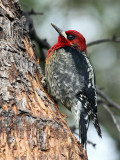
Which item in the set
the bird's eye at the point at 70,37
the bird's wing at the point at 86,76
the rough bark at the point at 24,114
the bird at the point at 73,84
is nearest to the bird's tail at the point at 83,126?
the bird at the point at 73,84

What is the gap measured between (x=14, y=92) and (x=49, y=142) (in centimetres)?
55

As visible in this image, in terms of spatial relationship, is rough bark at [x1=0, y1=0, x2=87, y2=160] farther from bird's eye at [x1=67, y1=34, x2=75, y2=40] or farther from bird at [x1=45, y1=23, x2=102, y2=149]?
bird's eye at [x1=67, y1=34, x2=75, y2=40]

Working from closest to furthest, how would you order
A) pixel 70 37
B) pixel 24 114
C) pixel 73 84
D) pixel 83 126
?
1. pixel 24 114
2. pixel 83 126
3. pixel 73 84
4. pixel 70 37

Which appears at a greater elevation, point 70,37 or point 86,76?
point 70,37

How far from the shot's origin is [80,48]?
4.11 metres

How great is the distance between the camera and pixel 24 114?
231 cm

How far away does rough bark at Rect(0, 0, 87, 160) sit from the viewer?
213 cm

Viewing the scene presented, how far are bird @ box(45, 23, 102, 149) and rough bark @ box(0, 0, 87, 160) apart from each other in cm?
66

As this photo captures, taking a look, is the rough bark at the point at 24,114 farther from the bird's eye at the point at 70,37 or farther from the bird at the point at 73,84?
the bird's eye at the point at 70,37

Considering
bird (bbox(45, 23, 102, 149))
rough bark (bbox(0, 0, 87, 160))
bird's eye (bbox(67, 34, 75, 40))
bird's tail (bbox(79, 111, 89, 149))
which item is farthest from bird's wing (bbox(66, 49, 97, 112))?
rough bark (bbox(0, 0, 87, 160))

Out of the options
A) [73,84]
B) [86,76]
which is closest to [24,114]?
[73,84]

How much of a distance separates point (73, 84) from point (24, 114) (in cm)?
136

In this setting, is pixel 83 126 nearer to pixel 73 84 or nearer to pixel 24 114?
pixel 73 84

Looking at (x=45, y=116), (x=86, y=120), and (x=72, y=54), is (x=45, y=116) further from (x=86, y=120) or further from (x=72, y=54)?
(x=72, y=54)
